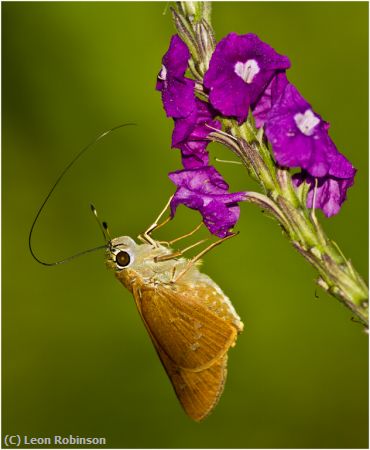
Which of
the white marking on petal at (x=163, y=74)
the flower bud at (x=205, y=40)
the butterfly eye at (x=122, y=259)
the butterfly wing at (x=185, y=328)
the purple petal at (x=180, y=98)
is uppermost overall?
the white marking on petal at (x=163, y=74)

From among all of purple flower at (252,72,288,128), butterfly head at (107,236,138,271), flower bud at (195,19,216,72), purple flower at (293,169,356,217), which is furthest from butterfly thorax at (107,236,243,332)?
flower bud at (195,19,216,72)

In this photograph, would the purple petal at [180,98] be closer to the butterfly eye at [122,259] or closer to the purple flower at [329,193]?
the purple flower at [329,193]

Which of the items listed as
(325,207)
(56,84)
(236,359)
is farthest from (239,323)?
(56,84)

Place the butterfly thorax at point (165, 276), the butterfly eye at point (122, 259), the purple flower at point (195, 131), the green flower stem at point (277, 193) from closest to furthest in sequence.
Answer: the green flower stem at point (277, 193)
the purple flower at point (195, 131)
the butterfly thorax at point (165, 276)
the butterfly eye at point (122, 259)

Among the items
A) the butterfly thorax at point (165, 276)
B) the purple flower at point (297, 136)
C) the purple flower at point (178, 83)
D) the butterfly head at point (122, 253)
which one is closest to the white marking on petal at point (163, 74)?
the purple flower at point (178, 83)

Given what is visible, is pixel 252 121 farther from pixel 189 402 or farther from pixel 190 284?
pixel 189 402

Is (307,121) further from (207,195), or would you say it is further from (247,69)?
(207,195)
